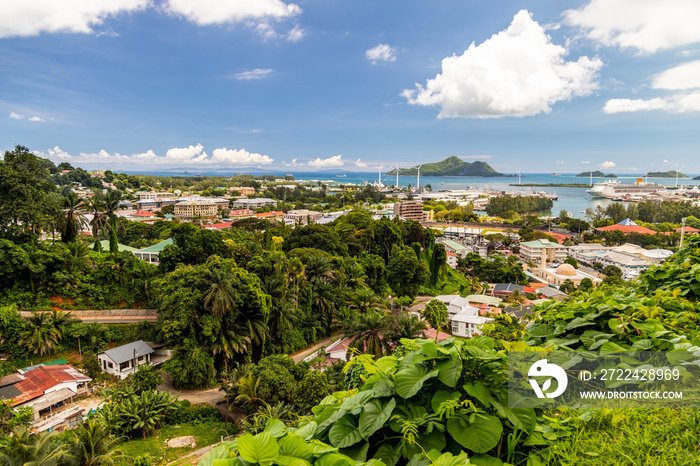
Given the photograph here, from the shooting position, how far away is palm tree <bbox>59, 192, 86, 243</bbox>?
17.2 meters

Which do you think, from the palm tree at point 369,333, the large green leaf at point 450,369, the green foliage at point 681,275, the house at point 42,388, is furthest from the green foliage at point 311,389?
the large green leaf at point 450,369

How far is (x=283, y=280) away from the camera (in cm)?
1531

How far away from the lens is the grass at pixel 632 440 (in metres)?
1.26

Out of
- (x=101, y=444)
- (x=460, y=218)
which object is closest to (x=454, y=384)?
(x=101, y=444)

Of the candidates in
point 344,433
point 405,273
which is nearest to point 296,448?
point 344,433

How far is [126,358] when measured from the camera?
43.5ft

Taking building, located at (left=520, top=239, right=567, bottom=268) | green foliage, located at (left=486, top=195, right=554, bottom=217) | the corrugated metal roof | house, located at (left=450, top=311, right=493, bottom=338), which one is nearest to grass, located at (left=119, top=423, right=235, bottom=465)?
the corrugated metal roof

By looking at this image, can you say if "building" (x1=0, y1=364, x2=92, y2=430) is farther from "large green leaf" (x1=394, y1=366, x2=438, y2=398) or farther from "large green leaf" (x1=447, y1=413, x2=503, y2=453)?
"large green leaf" (x1=447, y1=413, x2=503, y2=453)

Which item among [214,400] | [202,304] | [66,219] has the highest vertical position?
[66,219]

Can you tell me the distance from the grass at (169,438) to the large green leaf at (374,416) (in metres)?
8.92

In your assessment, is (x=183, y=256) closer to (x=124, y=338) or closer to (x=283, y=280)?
(x=124, y=338)

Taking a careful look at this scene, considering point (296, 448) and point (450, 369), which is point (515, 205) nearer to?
point (450, 369)

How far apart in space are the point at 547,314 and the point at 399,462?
78.8 inches

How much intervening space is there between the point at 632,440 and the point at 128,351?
15801 mm
